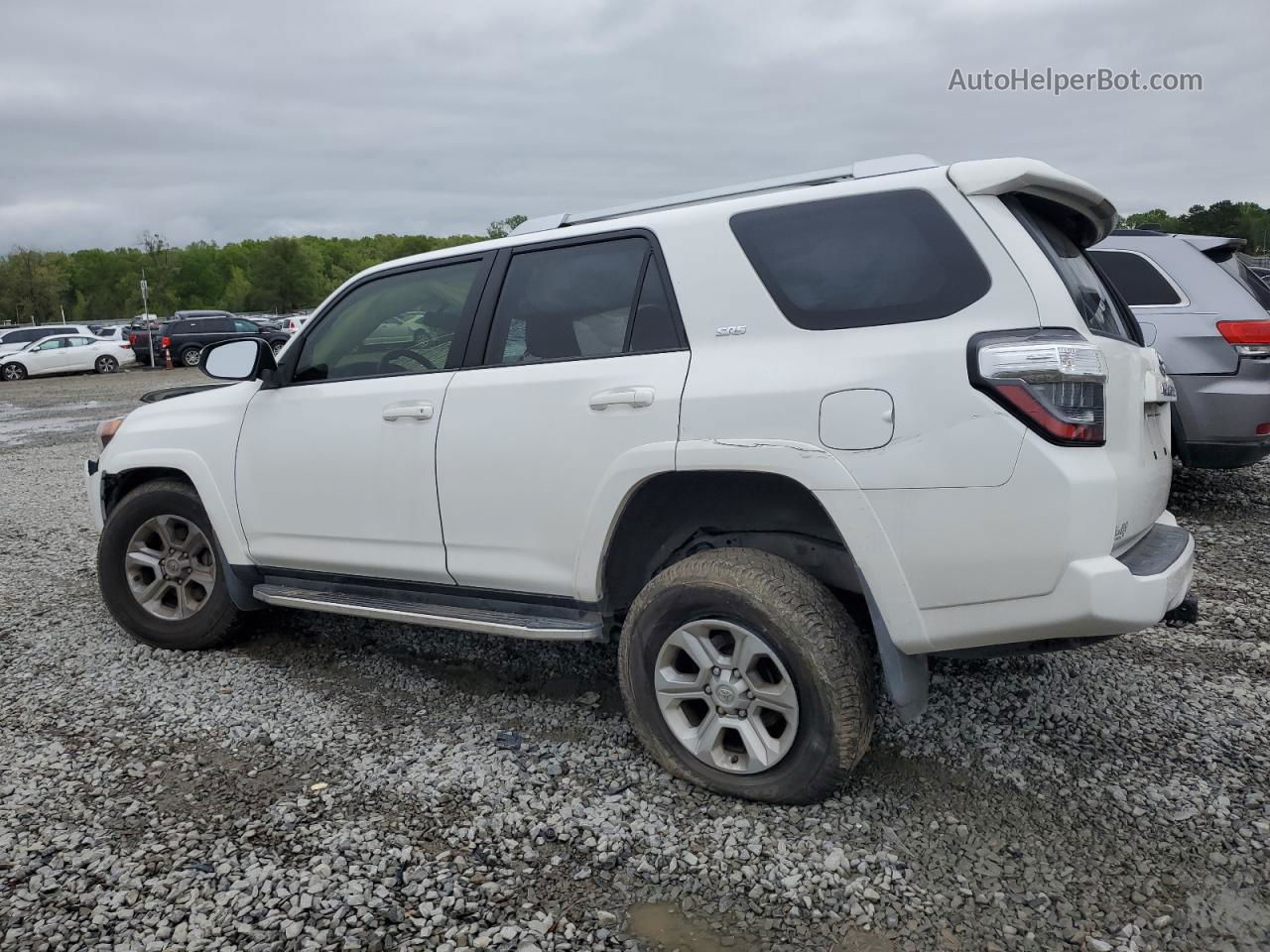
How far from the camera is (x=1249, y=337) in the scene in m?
5.98

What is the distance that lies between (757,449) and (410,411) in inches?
55.7

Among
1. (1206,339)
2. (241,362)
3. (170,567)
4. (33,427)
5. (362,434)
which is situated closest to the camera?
(362,434)

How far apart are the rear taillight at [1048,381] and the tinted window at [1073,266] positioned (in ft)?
0.77

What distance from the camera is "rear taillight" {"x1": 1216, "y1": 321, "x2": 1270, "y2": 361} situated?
235 inches

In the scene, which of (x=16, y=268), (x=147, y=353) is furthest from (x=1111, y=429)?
(x=16, y=268)

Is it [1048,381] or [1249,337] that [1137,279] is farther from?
[1048,381]

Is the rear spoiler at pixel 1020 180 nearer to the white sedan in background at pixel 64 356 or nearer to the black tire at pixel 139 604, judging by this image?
the black tire at pixel 139 604

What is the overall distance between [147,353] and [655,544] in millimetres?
31463

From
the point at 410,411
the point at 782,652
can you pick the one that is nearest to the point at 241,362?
the point at 410,411

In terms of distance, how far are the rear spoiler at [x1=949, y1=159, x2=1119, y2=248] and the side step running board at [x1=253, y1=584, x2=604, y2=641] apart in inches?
70.3

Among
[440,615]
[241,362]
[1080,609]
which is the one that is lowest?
[440,615]

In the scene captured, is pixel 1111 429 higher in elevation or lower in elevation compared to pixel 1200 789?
higher

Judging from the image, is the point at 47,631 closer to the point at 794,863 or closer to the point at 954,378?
the point at 794,863

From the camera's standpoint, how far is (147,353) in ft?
100
